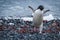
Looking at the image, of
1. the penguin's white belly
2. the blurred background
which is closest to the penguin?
the penguin's white belly

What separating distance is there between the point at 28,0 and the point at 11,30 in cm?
405

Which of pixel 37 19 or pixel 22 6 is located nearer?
pixel 37 19

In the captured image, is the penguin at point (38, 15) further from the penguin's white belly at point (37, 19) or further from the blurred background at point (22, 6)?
the blurred background at point (22, 6)

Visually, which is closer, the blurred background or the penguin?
the penguin

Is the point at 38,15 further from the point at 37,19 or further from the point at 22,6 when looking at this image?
the point at 22,6

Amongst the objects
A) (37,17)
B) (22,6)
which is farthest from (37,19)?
(22,6)

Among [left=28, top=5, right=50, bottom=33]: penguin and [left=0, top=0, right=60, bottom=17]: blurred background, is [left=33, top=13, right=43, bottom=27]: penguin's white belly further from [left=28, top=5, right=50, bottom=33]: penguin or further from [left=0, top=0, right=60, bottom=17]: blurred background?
[left=0, top=0, right=60, bottom=17]: blurred background

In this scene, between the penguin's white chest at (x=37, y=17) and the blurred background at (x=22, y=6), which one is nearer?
the penguin's white chest at (x=37, y=17)

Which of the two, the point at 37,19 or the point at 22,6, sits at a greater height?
the point at 22,6

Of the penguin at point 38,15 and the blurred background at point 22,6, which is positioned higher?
the blurred background at point 22,6

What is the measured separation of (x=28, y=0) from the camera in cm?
962

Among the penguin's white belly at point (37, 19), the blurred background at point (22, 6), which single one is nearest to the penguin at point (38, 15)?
the penguin's white belly at point (37, 19)

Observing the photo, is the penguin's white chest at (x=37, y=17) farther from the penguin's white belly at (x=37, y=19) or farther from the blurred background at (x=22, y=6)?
the blurred background at (x=22, y=6)

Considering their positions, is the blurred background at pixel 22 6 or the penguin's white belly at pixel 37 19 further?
the blurred background at pixel 22 6
